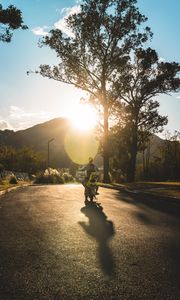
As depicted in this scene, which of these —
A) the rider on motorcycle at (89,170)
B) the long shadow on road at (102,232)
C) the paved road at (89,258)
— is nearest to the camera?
the paved road at (89,258)

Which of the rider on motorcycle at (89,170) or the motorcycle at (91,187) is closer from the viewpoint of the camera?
the motorcycle at (91,187)

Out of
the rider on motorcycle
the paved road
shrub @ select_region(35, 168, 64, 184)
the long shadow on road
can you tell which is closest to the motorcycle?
the rider on motorcycle

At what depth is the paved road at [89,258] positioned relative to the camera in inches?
185

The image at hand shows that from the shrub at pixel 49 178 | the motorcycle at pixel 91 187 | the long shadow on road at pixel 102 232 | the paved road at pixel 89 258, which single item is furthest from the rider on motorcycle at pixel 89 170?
the shrub at pixel 49 178

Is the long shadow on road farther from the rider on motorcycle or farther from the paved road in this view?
the rider on motorcycle

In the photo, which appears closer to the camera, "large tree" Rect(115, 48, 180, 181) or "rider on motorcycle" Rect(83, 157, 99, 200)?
"rider on motorcycle" Rect(83, 157, 99, 200)

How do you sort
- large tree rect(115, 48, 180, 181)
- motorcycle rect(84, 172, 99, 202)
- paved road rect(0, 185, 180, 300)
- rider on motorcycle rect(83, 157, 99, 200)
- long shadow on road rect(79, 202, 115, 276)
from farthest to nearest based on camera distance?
large tree rect(115, 48, 180, 181)
rider on motorcycle rect(83, 157, 99, 200)
motorcycle rect(84, 172, 99, 202)
long shadow on road rect(79, 202, 115, 276)
paved road rect(0, 185, 180, 300)

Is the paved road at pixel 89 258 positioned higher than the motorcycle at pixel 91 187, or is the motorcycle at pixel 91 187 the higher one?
the motorcycle at pixel 91 187

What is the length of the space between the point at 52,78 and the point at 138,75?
9416 mm

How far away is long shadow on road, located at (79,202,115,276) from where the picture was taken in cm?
598

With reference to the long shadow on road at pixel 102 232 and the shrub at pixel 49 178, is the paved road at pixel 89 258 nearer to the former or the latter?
the long shadow on road at pixel 102 232

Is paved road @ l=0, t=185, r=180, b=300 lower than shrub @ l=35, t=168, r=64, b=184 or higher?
lower

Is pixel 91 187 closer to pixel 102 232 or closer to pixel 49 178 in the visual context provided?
pixel 102 232

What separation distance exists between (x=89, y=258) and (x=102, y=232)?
2697 mm
